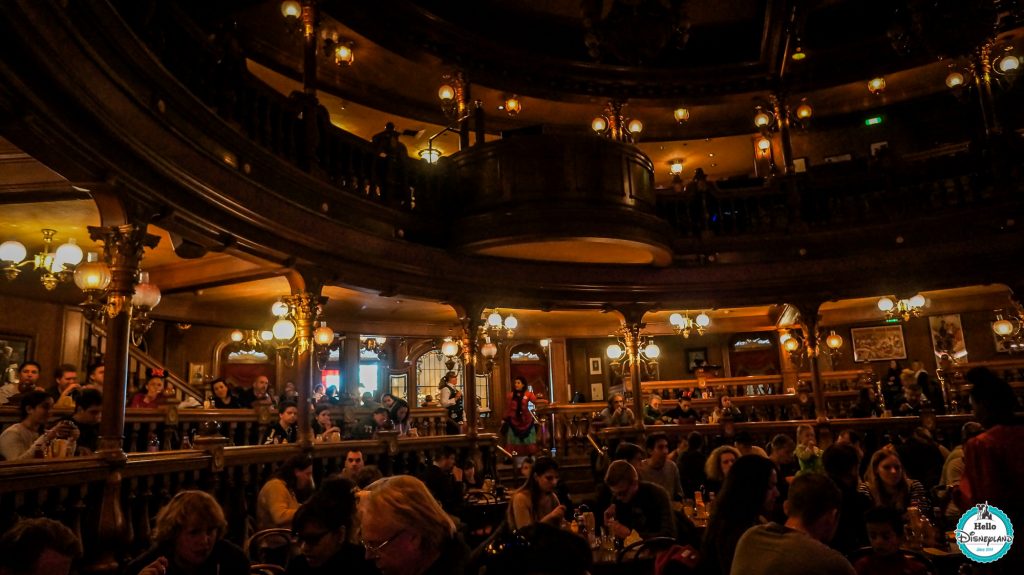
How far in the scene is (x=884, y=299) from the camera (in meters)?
14.7

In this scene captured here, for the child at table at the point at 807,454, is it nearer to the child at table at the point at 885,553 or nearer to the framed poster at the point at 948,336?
the child at table at the point at 885,553

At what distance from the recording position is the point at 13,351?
10914 mm

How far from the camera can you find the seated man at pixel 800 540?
2.96 meters

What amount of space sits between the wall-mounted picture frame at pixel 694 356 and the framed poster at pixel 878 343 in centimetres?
388

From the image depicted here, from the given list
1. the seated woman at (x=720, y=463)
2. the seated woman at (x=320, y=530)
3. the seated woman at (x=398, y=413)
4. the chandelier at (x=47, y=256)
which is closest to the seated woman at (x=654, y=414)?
the seated woman at (x=398, y=413)

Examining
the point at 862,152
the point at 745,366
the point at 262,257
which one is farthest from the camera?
the point at 745,366

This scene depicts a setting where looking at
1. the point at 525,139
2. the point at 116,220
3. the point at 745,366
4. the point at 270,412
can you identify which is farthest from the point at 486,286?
the point at 745,366

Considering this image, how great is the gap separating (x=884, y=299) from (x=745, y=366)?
5.84 m

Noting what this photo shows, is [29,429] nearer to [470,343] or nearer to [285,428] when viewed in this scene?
[285,428]

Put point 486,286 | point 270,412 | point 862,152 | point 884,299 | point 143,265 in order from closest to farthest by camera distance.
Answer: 1. point 270,412
2. point 143,265
3. point 486,286
4. point 884,299
5. point 862,152

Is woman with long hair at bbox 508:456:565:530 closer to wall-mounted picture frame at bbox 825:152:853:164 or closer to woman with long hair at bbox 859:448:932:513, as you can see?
woman with long hair at bbox 859:448:932:513

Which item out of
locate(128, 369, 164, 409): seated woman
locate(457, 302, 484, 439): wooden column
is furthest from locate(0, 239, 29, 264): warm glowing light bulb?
locate(457, 302, 484, 439): wooden column

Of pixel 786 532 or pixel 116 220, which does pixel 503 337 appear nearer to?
pixel 116 220

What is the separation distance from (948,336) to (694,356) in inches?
249
